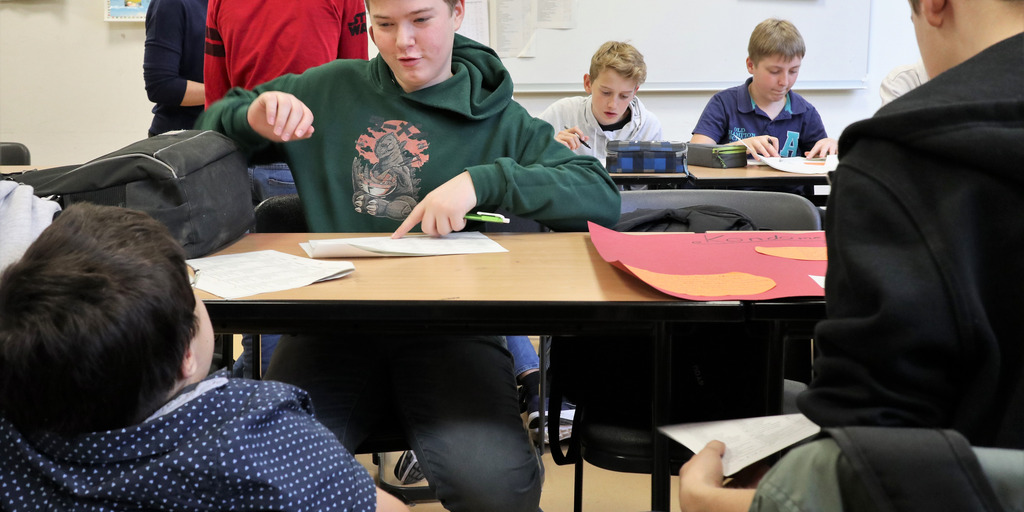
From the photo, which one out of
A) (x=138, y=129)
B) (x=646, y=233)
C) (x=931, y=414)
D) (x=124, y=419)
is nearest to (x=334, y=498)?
(x=124, y=419)

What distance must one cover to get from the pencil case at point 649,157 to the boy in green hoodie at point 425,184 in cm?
114

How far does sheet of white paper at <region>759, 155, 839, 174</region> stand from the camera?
105 inches

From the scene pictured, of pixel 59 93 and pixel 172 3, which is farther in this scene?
pixel 59 93

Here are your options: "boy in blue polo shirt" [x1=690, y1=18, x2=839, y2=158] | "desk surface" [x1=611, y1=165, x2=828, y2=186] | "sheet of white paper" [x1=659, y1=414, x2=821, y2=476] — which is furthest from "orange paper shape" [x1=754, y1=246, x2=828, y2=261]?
"boy in blue polo shirt" [x1=690, y1=18, x2=839, y2=158]

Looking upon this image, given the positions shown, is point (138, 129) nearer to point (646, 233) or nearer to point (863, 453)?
point (646, 233)

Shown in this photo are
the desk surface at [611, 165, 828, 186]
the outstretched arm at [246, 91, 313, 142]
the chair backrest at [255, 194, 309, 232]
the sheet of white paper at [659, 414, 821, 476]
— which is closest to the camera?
the sheet of white paper at [659, 414, 821, 476]

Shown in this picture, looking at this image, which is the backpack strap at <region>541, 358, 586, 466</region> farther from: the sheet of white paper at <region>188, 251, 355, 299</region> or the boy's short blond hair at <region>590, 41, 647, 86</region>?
the boy's short blond hair at <region>590, 41, 647, 86</region>

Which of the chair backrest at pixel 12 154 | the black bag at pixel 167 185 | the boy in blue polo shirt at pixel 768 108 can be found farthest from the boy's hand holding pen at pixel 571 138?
the chair backrest at pixel 12 154

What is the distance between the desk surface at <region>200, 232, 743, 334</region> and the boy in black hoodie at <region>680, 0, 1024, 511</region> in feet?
1.19

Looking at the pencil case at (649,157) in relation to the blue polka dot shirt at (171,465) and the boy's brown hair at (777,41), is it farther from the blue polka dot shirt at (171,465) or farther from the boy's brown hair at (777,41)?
the blue polka dot shirt at (171,465)

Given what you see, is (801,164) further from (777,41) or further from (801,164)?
(777,41)

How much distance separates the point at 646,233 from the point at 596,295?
0.41 meters

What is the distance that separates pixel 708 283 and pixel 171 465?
0.63 m

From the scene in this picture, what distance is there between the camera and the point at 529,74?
4.40 meters
